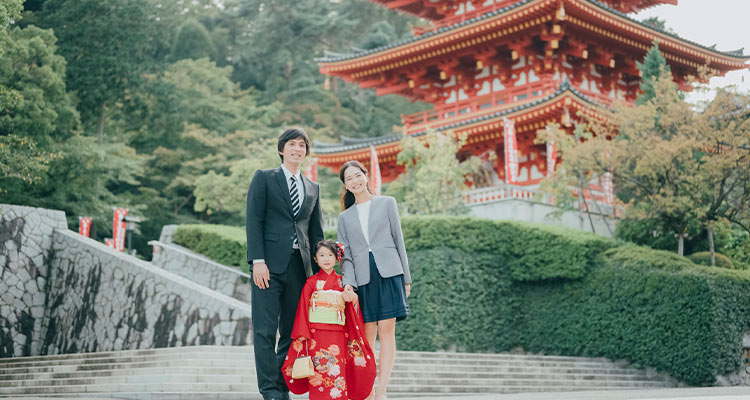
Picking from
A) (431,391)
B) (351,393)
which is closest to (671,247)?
(431,391)

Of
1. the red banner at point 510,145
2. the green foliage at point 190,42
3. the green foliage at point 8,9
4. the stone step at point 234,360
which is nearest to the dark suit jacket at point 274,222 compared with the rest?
the stone step at point 234,360

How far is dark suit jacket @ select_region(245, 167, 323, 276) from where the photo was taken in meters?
5.54

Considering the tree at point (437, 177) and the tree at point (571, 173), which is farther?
the tree at point (437, 177)

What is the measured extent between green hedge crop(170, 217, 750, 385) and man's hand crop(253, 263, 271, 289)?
1054 centimetres

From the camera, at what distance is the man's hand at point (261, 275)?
5445 mm

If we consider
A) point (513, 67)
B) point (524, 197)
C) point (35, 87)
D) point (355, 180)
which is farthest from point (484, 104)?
point (355, 180)

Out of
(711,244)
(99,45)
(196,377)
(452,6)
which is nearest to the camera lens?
(196,377)

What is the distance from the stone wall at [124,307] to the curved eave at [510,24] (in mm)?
10792

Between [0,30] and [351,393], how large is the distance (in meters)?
9.71

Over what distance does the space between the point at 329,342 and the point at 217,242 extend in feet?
48.5

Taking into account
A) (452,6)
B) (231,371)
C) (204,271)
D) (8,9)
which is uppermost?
(452,6)

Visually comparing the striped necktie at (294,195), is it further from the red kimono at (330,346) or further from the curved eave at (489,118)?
the curved eave at (489,118)

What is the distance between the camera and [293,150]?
18.8 ft

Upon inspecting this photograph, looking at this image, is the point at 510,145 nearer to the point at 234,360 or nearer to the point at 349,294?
the point at 234,360
